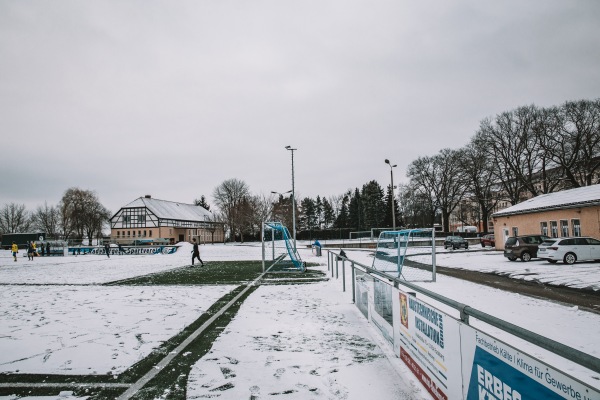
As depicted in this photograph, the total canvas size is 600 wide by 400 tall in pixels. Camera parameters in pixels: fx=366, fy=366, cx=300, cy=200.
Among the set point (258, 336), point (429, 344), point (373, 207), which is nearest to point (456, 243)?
point (258, 336)

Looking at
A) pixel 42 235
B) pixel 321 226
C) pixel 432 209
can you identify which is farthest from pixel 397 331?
pixel 321 226

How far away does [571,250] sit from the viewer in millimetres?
19531

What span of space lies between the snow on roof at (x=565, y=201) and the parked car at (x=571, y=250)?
4.54 meters

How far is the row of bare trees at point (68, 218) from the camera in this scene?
254 ft

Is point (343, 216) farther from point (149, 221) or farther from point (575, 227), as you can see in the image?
point (575, 227)

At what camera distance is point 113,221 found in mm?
Result: 79875

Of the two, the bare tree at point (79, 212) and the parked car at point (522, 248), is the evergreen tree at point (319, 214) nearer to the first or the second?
the bare tree at point (79, 212)

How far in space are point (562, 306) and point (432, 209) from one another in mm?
55288

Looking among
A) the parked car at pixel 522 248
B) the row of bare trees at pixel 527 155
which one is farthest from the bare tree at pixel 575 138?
the parked car at pixel 522 248

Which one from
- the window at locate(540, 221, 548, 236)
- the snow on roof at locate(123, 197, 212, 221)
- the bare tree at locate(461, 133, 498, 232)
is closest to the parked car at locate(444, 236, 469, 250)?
the window at locate(540, 221, 548, 236)

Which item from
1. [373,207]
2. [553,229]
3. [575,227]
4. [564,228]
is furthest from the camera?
[373,207]

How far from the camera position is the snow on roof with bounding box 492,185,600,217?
2386 cm

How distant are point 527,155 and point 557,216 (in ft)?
61.3

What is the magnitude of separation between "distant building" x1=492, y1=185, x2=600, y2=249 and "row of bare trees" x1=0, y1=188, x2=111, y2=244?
224 feet
